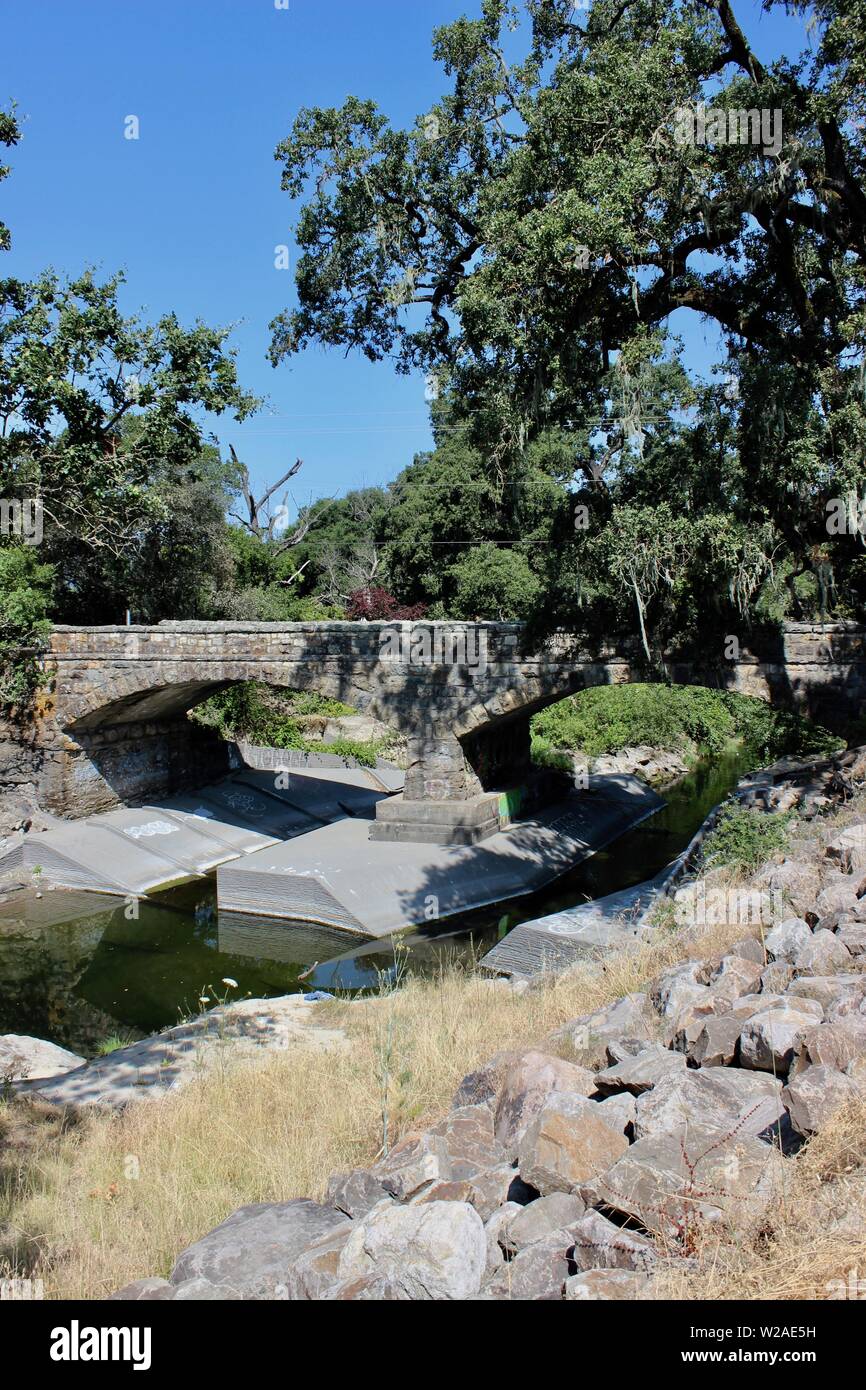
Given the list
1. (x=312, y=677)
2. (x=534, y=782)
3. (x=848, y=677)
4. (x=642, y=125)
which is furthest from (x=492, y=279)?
(x=534, y=782)

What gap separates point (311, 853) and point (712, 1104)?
12.9 metres

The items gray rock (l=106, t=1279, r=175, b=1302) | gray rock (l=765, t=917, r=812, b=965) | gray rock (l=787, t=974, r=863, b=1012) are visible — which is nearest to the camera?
gray rock (l=106, t=1279, r=175, b=1302)

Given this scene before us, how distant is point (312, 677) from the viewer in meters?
17.2

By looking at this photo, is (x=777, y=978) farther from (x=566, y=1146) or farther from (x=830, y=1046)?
(x=566, y=1146)

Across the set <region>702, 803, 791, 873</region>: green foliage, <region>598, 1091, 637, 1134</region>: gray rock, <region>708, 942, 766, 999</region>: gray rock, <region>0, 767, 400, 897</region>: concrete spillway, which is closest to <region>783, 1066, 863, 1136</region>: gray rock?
<region>598, 1091, 637, 1134</region>: gray rock

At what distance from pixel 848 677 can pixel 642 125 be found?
8.05 m

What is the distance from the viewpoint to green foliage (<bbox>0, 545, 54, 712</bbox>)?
1766cm

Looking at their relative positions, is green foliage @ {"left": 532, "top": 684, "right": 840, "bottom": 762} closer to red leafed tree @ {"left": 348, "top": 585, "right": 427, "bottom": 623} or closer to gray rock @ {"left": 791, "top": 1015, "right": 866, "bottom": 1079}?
red leafed tree @ {"left": 348, "top": 585, "right": 427, "bottom": 623}

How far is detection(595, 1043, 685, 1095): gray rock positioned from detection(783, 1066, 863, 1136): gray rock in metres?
0.71

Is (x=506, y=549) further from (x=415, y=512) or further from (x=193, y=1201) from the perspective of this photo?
(x=193, y=1201)

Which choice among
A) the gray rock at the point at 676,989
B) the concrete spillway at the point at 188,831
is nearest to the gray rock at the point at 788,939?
the gray rock at the point at 676,989

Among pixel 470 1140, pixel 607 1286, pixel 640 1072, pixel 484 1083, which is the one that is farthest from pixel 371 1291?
pixel 484 1083

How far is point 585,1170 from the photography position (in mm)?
3494

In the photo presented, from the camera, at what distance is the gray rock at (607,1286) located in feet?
9.20
